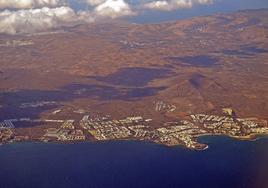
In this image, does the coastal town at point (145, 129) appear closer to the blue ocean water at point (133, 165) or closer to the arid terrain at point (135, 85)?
the arid terrain at point (135, 85)

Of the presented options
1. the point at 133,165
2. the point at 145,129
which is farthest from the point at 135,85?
the point at 133,165

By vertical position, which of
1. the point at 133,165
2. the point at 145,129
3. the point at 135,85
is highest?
the point at 133,165

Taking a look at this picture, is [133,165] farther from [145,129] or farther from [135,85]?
[135,85]

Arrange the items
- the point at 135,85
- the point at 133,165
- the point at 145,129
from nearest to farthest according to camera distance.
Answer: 1. the point at 133,165
2. the point at 145,129
3. the point at 135,85

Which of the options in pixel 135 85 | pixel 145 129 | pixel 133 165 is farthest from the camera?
pixel 135 85

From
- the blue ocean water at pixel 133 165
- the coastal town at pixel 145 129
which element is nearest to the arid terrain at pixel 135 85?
the coastal town at pixel 145 129

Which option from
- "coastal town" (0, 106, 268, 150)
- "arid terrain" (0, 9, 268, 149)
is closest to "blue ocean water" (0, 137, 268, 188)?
"coastal town" (0, 106, 268, 150)
